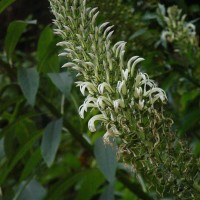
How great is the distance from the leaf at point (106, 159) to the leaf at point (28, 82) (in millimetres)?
435

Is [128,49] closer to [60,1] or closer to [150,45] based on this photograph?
[150,45]

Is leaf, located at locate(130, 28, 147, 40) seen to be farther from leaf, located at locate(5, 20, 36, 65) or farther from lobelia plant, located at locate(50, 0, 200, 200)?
lobelia plant, located at locate(50, 0, 200, 200)

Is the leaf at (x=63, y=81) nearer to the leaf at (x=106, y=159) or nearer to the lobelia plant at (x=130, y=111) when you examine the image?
the leaf at (x=106, y=159)

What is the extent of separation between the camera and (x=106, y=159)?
3008 millimetres

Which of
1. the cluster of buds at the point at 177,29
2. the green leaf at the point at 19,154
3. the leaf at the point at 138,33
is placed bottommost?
the green leaf at the point at 19,154

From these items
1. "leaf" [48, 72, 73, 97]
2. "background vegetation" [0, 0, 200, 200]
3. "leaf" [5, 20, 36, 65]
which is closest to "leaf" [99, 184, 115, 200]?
"background vegetation" [0, 0, 200, 200]

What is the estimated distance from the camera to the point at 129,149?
193 cm

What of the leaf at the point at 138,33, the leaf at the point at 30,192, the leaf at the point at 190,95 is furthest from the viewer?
the leaf at the point at 190,95

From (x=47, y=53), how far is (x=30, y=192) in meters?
0.90

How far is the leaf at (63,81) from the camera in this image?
3.07 metres

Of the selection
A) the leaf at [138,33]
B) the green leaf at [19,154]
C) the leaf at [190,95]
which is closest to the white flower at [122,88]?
the leaf at [138,33]

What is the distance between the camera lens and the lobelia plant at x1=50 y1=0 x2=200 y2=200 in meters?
1.90

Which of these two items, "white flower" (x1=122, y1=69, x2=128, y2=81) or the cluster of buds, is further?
the cluster of buds

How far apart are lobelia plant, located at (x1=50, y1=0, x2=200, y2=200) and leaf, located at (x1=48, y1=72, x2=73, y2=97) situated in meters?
1.01
